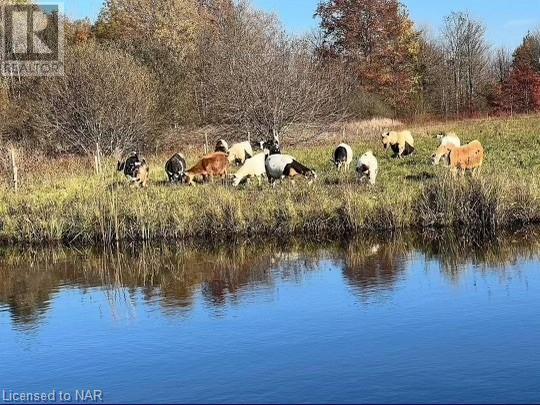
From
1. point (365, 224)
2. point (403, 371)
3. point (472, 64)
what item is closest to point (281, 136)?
point (365, 224)

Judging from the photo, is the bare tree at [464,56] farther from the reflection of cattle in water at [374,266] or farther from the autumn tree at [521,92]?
the reflection of cattle in water at [374,266]

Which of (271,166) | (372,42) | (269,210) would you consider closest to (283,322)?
(269,210)

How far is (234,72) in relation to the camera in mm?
31594

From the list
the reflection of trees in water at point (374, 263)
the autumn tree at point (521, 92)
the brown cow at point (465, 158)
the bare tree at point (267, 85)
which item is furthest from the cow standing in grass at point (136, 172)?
the autumn tree at point (521, 92)

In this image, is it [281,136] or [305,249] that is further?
[281,136]

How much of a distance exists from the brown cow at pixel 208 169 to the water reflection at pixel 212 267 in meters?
4.89

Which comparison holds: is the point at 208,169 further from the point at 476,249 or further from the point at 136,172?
the point at 476,249

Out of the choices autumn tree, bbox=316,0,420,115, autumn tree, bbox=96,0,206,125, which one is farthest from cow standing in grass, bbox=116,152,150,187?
autumn tree, bbox=316,0,420,115

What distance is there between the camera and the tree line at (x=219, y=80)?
98.2 ft

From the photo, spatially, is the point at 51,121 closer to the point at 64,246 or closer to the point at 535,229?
the point at 64,246

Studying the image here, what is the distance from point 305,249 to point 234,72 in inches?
715

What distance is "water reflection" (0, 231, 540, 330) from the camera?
466 inches

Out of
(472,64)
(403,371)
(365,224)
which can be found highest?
(472,64)

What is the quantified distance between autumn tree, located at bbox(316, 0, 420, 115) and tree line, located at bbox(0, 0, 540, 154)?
80 mm
